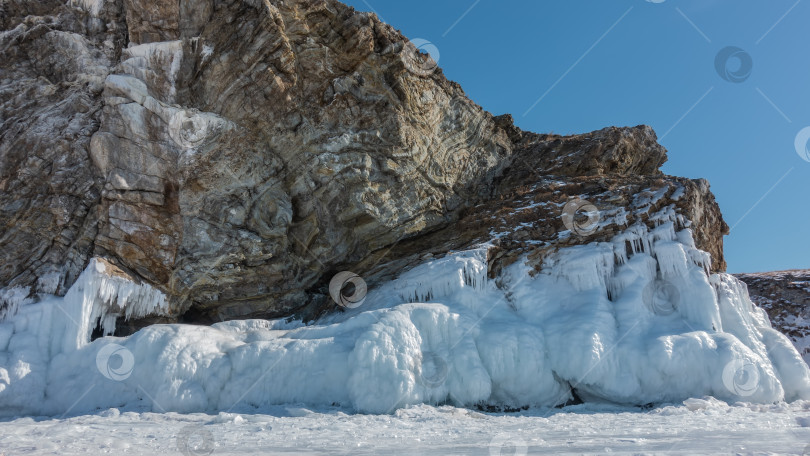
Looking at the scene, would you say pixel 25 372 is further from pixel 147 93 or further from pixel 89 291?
pixel 147 93

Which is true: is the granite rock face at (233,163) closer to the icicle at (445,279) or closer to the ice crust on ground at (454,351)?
the icicle at (445,279)

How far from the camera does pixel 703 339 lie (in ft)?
42.7

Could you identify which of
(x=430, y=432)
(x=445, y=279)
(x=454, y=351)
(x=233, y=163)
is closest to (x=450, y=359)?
(x=454, y=351)

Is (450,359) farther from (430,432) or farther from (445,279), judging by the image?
(430,432)

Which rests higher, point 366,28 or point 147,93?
point 366,28

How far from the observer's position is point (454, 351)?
1316 centimetres

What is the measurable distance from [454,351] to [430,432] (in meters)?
4.07

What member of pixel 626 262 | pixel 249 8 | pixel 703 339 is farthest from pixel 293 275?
pixel 703 339

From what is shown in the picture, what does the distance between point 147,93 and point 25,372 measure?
352 inches

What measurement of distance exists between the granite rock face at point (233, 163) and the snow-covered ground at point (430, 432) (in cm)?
587

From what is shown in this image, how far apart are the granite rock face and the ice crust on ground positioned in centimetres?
154

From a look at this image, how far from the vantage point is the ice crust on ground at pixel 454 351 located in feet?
40.8

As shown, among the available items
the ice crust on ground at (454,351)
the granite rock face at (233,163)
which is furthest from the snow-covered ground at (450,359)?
the granite rock face at (233,163)

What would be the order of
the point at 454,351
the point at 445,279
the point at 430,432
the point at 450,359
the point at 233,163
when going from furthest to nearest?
the point at 233,163, the point at 445,279, the point at 454,351, the point at 450,359, the point at 430,432
